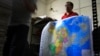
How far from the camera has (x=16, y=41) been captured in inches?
39.4

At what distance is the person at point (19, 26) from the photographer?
0.93m

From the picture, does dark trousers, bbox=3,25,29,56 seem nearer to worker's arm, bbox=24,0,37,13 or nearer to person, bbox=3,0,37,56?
person, bbox=3,0,37,56

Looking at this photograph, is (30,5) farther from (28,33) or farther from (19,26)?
(28,33)

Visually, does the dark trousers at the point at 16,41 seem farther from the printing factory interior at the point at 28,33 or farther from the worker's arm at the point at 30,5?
the worker's arm at the point at 30,5

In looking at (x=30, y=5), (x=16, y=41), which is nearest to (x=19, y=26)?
(x=16, y=41)

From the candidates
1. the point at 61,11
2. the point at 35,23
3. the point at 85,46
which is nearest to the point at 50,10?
the point at 61,11

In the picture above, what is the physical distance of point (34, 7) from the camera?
0.93m

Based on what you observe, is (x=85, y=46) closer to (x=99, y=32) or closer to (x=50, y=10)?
(x=99, y=32)

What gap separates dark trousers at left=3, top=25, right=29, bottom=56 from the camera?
0.97m

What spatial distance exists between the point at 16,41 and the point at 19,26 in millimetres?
103

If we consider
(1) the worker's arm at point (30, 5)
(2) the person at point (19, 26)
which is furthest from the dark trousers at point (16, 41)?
(1) the worker's arm at point (30, 5)

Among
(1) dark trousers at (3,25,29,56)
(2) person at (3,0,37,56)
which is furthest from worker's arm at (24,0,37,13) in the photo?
(1) dark trousers at (3,25,29,56)

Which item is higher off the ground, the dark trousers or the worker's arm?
the worker's arm

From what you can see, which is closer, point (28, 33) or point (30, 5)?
point (30, 5)
